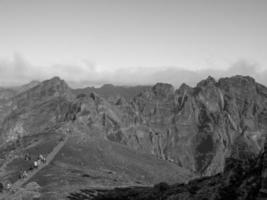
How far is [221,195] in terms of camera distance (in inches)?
3073

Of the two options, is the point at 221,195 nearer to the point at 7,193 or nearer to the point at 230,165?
the point at 230,165

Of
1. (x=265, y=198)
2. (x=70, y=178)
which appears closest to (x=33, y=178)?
(x=70, y=178)

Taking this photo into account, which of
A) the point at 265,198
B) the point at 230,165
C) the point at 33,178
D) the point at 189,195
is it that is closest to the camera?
the point at 265,198

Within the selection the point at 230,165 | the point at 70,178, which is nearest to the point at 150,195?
the point at 230,165

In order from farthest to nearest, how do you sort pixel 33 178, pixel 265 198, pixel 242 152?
pixel 33 178 < pixel 242 152 < pixel 265 198

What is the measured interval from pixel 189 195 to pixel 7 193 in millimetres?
80734

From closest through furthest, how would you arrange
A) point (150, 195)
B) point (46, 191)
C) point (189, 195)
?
point (189, 195)
point (150, 195)
point (46, 191)

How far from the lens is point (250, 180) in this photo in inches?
2928

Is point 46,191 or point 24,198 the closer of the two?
point 24,198

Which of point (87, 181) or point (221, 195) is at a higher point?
point (221, 195)

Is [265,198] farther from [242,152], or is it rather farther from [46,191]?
[46,191]

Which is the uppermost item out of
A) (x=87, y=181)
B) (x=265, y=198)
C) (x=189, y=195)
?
(x=265, y=198)

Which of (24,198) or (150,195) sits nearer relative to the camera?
(150,195)

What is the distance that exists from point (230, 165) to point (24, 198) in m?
67.7
